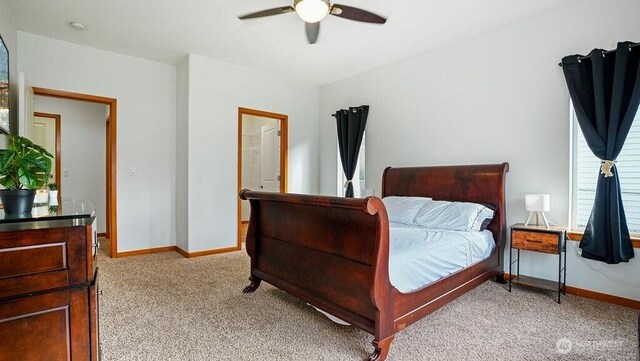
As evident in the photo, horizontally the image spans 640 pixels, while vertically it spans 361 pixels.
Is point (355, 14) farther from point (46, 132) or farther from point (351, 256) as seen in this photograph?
point (46, 132)

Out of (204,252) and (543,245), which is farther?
(204,252)

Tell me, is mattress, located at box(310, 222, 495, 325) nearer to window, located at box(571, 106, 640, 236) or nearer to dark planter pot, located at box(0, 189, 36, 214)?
window, located at box(571, 106, 640, 236)

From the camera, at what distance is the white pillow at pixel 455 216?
2.99 metres

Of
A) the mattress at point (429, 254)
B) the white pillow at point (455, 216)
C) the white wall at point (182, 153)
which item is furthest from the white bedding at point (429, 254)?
the white wall at point (182, 153)

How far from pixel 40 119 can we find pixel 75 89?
6.39ft

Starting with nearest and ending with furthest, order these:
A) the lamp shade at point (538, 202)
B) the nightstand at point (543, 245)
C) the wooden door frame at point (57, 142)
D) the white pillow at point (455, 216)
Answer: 1. the nightstand at point (543, 245)
2. the lamp shade at point (538, 202)
3. the white pillow at point (455, 216)
4. the wooden door frame at point (57, 142)

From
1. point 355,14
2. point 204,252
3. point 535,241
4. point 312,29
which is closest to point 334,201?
point 355,14

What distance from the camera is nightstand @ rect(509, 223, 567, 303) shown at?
2744mm

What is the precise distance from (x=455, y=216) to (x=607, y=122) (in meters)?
1.46

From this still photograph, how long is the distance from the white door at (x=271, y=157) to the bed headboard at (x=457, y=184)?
2065mm

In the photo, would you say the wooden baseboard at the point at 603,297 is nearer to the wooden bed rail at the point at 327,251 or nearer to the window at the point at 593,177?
the window at the point at 593,177

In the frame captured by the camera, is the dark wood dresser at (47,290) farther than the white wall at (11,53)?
No

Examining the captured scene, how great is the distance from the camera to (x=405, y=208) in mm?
3471

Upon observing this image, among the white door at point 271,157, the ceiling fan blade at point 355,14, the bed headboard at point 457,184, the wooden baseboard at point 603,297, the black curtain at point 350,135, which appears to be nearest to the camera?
the ceiling fan blade at point 355,14
